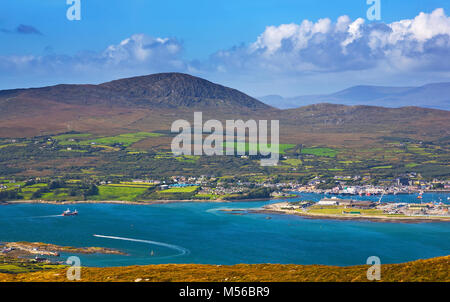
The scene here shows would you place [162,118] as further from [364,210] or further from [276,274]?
[276,274]

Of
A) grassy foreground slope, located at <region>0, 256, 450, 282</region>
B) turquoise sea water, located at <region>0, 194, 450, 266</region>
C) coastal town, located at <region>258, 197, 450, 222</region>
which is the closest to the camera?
grassy foreground slope, located at <region>0, 256, 450, 282</region>

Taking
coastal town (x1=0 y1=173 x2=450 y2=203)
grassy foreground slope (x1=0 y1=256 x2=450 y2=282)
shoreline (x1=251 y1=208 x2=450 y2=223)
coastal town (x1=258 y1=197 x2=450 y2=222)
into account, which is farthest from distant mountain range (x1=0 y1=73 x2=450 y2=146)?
grassy foreground slope (x1=0 y1=256 x2=450 y2=282)

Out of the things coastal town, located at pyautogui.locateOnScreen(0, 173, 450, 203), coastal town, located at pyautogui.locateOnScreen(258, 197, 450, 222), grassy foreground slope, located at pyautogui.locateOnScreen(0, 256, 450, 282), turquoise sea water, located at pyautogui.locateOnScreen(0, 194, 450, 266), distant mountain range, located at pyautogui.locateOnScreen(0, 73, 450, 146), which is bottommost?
turquoise sea water, located at pyautogui.locateOnScreen(0, 194, 450, 266)

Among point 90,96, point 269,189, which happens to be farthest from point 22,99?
point 269,189

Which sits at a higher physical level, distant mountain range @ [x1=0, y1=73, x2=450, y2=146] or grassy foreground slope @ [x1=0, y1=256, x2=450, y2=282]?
distant mountain range @ [x1=0, y1=73, x2=450, y2=146]

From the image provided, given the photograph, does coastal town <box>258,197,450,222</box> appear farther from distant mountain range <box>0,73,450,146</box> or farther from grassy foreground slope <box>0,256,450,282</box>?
distant mountain range <box>0,73,450,146</box>

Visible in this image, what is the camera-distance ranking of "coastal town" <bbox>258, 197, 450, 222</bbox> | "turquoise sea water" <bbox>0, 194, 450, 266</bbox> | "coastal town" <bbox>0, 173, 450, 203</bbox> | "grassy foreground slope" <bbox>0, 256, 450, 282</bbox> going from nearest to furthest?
1. "grassy foreground slope" <bbox>0, 256, 450, 282</bbox>
2. "turquoise sea water" <bbox>0, 194, 450, 266</bbox>
3. "coastal town" <bbox>258, 197, 450, 222</bbox>
4. "coastal town" <bbox>0, 173, 450, 203</bbox>
